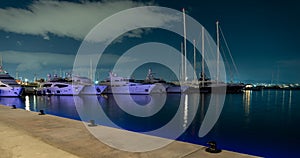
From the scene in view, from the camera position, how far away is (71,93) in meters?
64.7

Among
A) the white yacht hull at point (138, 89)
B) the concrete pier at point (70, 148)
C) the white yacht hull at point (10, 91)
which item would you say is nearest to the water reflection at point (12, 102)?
the white yacht hull at point (10, 91)

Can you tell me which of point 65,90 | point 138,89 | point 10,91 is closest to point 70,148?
point 65,90

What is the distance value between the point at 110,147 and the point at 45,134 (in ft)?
8.52

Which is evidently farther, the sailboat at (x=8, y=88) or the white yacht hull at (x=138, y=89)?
the white yacht hull at (x=138, y=89)

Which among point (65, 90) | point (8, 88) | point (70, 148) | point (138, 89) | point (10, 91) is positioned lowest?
point (138, 89)

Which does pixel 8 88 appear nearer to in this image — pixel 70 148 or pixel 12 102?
pixel 12 102

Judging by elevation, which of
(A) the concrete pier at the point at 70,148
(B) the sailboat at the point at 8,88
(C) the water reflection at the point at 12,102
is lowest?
(C) the water reflection at the point at 12,102

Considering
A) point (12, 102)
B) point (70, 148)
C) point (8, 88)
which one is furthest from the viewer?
point (8, 88)

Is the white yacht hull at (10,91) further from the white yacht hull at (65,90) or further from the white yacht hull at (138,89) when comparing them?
the white yacht hull at (138,89)

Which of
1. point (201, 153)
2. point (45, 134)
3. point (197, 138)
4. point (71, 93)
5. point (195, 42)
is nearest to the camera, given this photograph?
point (201, 153)

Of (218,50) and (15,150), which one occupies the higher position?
(218,50)

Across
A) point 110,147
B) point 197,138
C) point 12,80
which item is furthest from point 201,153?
point 12,80

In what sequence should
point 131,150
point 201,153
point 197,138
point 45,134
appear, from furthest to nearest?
1. point 197,138
2. point 45,134
3. point 131,150
4. point 201,153

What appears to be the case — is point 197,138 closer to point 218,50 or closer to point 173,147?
point 173,147
